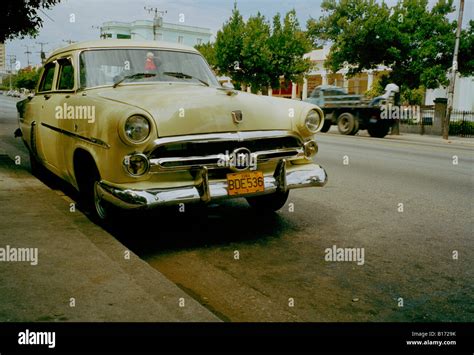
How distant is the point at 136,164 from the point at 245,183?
89 cm

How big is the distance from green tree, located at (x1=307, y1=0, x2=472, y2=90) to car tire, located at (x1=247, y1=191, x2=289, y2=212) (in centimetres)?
2102

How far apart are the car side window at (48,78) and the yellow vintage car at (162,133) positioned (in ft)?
1.22

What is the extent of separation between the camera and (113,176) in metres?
3.97

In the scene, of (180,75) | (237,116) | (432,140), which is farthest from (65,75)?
(432,140)

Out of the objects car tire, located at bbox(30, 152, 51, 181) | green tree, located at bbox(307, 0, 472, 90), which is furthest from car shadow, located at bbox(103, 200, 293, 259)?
green tree, located at bbox(307, 0, 472, 90)

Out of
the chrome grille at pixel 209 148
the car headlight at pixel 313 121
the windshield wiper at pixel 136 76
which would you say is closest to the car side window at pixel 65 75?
the windshield wiper at pixel 136 76

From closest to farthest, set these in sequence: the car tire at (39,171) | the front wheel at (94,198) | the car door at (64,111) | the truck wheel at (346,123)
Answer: the front wheel at (94,198), the car door at (64,111), the car tire at (39,171), the truck wheel at (346,123)

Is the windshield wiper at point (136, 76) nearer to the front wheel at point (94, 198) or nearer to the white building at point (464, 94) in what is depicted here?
the front wheel at point (94, 198)

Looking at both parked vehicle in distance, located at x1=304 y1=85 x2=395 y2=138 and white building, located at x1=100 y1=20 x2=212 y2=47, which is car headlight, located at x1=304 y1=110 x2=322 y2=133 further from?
white building, located at x1=100 y1=20 x2=212 y2=47

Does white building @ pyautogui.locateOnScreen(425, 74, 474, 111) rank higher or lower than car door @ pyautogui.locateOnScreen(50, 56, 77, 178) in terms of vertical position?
higher

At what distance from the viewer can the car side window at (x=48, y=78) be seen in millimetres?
5910

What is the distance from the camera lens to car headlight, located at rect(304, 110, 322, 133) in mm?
4715
